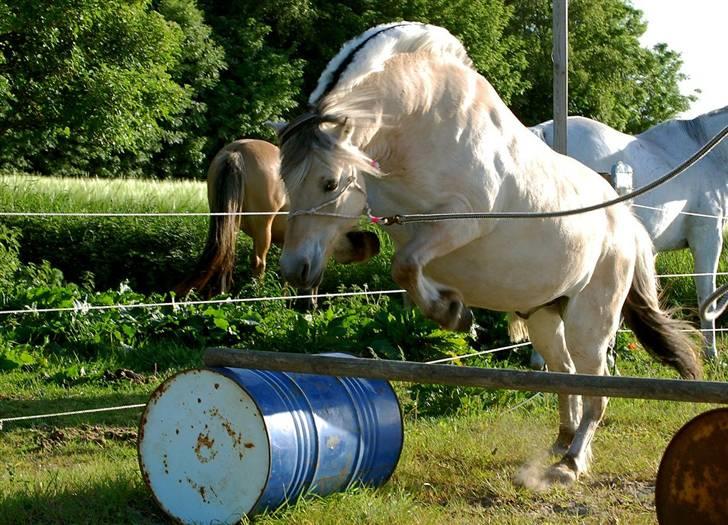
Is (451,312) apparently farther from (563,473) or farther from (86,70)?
(86,70)

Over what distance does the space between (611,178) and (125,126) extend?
611 inches

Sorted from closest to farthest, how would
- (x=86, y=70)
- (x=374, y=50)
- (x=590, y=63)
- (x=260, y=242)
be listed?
(x=374, y=50), (x=260, y=242), (x=86, y=70), (x=590, y=63)

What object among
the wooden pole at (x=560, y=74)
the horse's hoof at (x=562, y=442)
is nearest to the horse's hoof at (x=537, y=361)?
the wooden pole at (x=560, y=74)

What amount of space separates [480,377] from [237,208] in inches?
310

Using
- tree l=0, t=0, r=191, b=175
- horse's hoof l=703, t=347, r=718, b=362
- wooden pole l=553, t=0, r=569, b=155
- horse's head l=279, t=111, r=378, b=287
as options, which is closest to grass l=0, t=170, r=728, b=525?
horse's hoof l=703, t=347, r=718, b=362

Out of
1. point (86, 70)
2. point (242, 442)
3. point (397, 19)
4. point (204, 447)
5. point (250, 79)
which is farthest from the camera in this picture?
point (397, 19)

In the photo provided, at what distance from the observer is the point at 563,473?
5.57 m

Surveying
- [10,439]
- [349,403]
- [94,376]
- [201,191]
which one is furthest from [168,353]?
[201,191]

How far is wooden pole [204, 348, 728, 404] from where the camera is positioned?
147 inches

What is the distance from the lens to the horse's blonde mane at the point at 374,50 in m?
4.84

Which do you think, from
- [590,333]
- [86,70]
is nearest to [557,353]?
[590,333]

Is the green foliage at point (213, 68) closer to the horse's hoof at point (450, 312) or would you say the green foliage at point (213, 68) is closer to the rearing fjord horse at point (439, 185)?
the rearing fjord horse at point (439, 185)

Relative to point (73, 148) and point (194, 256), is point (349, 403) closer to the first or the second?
point (194, 256)

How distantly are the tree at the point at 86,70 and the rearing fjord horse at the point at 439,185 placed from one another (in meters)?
17.2
